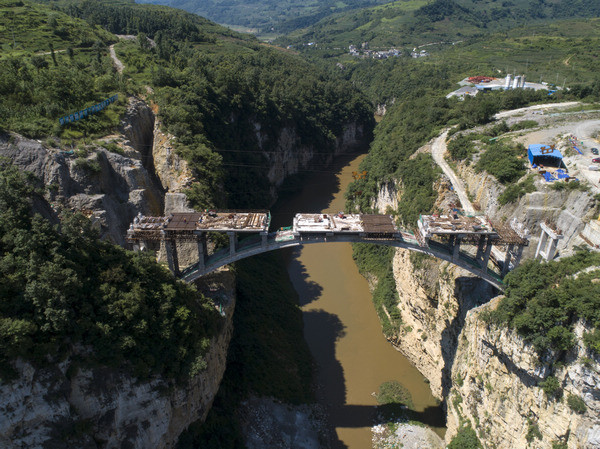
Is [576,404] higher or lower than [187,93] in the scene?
lower

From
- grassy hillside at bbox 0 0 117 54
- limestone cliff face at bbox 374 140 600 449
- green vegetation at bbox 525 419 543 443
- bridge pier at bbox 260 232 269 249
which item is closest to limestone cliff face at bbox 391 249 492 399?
limestone cliff face at bbox 374 140 600 449

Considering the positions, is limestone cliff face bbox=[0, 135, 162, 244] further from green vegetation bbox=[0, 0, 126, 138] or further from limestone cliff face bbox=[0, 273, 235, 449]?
limestone cliff face bbox=[0, 273, 235, 449]

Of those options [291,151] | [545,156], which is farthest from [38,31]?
[545,156]

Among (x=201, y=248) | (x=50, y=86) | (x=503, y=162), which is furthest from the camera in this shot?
(x=50, y=86)

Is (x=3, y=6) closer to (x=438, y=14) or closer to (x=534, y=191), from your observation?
(x=534, y=191)

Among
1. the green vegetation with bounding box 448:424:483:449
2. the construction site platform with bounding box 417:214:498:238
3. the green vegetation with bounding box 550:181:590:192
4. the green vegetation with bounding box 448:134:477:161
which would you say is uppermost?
the green vegetation with bounding box 448:134:477:161

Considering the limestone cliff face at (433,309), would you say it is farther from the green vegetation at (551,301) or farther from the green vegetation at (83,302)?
the green vegetation at (83,302)

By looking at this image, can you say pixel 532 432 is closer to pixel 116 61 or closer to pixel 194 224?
pixel 194 224
